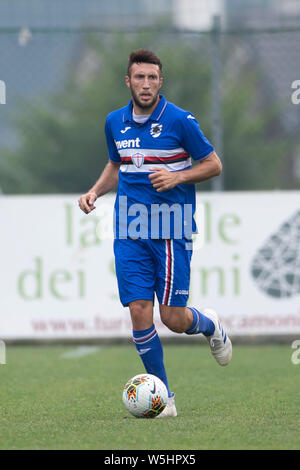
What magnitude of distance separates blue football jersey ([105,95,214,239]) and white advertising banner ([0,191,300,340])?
4562 mm

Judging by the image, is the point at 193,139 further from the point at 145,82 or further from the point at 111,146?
the point at 111,146

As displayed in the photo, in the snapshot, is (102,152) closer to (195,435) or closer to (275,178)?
(275,178)

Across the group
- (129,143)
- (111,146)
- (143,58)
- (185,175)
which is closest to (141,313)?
(185,175)

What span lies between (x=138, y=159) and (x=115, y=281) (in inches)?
187

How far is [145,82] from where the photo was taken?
6238 mm

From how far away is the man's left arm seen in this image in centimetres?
604

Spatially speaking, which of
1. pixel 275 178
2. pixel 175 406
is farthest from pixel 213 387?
pixel 275 178

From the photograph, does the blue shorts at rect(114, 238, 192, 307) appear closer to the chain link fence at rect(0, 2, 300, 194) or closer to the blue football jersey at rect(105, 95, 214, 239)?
the blue football jersey at rect(105, 95, 214, 239)

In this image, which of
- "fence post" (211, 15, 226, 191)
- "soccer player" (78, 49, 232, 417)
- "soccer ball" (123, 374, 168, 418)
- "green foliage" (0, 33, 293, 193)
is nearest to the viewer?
"soccer ball" (123, 374, 168, 418)

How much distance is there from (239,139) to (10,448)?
16.0 metres

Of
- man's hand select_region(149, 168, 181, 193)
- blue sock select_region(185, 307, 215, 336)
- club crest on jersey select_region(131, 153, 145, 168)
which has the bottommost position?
blue sock select_region(185, 307, 215, 336)

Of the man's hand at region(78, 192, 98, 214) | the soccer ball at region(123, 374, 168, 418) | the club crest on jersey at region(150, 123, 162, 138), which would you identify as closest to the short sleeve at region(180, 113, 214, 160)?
the club crest on jersey at region(150, 123, 162, 138)

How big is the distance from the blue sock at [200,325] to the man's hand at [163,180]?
0.98 metres

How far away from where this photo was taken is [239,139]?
20438mm
